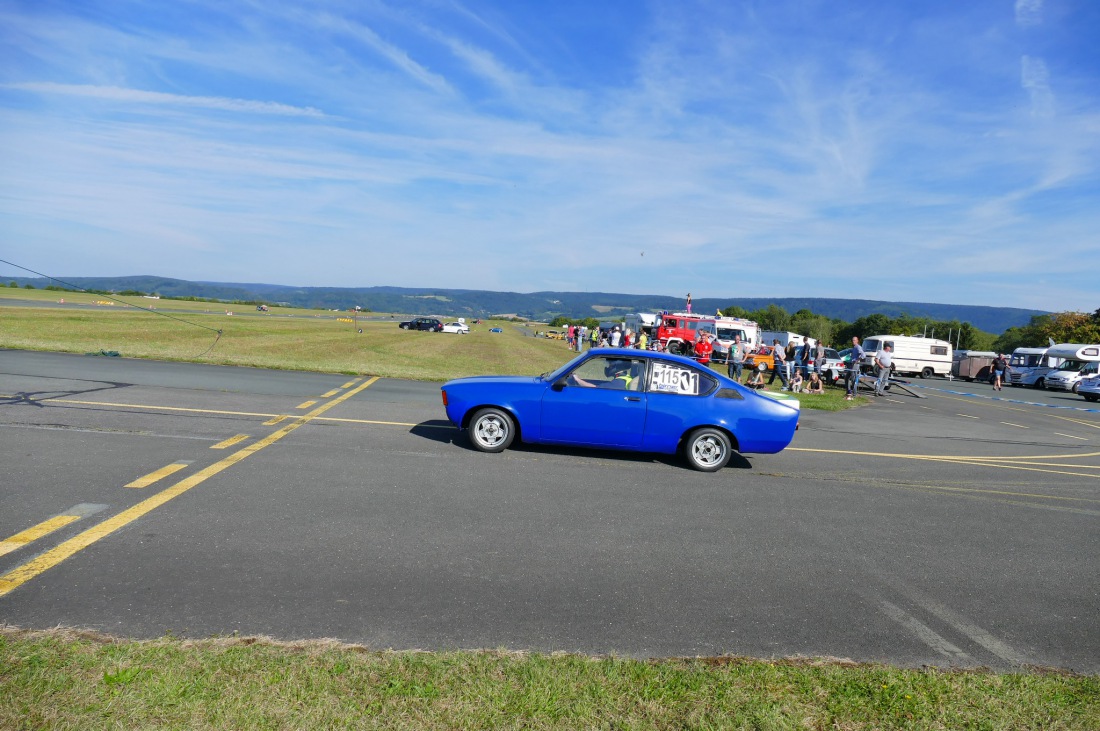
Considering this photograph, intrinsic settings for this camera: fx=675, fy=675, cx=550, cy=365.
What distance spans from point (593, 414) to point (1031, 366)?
42746 mm

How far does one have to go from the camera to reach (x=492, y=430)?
8461mm

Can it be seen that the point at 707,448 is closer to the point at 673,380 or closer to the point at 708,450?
the point at 708,450

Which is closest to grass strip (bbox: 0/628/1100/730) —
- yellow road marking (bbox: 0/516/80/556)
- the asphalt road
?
the asphalt road

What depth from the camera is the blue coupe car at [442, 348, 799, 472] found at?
8305 mm

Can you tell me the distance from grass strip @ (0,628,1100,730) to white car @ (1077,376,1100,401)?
35130 millimetres

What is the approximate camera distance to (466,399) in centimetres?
847

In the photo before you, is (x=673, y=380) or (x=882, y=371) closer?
(x=673, y=380)

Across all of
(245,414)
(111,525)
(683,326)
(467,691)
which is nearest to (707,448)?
(467,691)

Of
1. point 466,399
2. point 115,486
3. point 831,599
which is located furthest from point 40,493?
point 831,599

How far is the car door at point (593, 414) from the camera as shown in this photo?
8.27m

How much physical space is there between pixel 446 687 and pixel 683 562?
2.52 m

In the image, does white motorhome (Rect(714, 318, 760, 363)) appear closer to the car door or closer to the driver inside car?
the driver inside car

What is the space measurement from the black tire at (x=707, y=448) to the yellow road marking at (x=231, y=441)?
555 centimetres

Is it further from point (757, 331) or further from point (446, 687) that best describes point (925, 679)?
point (757, 331)
